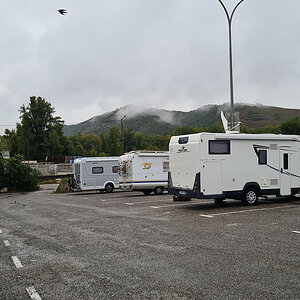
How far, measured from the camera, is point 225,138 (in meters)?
14.4

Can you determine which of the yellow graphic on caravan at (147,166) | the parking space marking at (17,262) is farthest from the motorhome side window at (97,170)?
the parking space marking at (17,262)

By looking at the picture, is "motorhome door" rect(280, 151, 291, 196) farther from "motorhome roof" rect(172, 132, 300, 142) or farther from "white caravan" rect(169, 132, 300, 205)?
"motorhome roof" rect(172, 132, 300, 142)

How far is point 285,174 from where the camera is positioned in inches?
612

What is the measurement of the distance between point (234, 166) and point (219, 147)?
3.24 ft

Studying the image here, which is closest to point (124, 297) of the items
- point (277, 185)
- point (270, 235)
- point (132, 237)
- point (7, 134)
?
point (132, 237)

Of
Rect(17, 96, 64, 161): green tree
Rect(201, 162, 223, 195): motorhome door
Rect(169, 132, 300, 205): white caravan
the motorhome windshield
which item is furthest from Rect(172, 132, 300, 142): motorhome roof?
Rect(17, 96, 64, 161): green tree

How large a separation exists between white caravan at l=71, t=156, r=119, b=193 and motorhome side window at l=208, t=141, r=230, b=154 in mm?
15818

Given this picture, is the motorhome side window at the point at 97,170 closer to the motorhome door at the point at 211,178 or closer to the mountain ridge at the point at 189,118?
the motorhome door at the point at 211,178

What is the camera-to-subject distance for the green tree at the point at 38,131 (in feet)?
255

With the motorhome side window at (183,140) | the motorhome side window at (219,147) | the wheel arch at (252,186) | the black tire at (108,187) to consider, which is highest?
the motorhome side window at (183,140)

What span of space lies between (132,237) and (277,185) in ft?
28.8

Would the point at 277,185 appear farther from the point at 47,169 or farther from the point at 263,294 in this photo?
the point at 47,169

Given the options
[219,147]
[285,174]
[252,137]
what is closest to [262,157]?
[252,137]

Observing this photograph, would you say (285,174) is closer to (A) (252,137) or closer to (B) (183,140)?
(A) (252,137)
